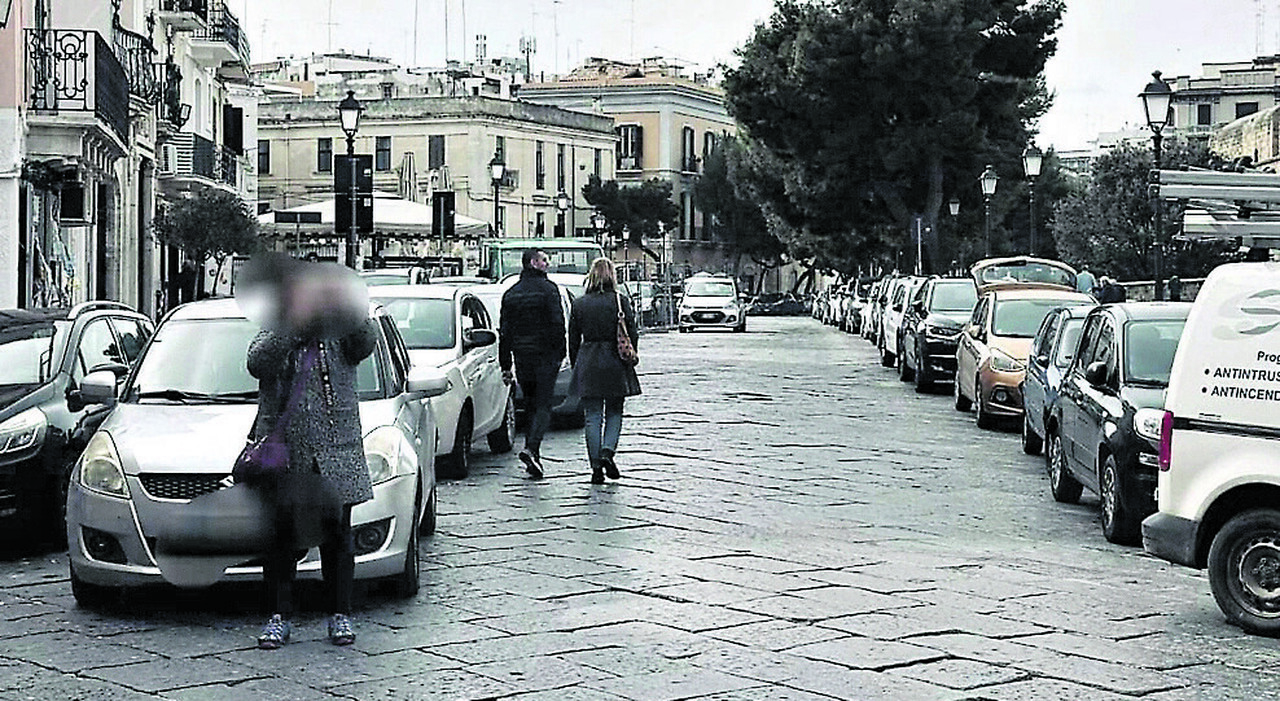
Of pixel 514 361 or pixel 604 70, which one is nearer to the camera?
pixel 514 361

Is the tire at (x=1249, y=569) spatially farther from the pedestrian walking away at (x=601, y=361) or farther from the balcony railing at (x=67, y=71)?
the balcony railing at (x=67, y=71)

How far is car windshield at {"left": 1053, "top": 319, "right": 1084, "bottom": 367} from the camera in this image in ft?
53.0

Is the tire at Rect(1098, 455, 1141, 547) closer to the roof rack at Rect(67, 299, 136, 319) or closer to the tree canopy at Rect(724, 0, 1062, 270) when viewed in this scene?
the roof rack at Rect(67, 299, 136, 319)

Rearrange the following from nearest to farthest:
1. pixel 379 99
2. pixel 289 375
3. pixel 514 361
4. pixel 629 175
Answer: pixel 289 375 < pixel 514 361 < pixel 379 99 < pixel 629 175

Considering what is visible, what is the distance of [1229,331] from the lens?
29.9 ft

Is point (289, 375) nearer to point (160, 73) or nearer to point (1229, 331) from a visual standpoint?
point (1229, 331)

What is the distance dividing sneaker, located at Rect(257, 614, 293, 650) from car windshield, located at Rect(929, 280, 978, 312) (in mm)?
20754

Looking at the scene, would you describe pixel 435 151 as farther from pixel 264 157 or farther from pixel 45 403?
pixel 45 403

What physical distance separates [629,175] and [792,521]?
86.7 m

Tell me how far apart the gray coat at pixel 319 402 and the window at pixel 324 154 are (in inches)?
2903

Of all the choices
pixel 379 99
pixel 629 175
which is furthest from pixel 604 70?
pixel 379 99

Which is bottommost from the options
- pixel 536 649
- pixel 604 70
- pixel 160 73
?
pixel 536 649

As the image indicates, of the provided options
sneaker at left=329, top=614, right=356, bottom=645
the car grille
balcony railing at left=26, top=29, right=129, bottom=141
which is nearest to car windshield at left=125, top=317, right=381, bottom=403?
the car grille

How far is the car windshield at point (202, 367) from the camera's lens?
9971 mm
